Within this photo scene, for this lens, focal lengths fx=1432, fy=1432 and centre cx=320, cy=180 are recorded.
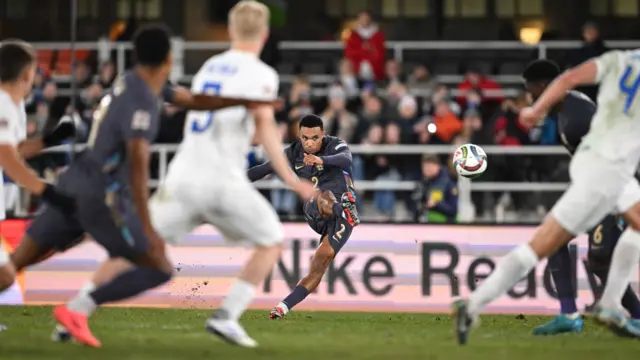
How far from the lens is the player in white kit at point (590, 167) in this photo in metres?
10.2

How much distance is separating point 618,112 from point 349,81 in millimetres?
11587

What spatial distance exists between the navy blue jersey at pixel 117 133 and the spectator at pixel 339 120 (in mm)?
11136

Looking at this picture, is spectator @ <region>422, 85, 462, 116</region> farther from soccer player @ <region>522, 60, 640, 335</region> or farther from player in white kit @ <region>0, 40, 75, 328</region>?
player in white kit @ <region>0, 40, 75, 328</region>

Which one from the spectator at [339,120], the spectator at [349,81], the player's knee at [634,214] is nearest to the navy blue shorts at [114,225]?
A: the player's knee at [634,214]

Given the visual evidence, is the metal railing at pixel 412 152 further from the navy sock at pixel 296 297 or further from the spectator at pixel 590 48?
the navy sock at pixel 296 297

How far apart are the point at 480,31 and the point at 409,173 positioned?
6731 millimetres

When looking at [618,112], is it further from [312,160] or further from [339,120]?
[339,120]

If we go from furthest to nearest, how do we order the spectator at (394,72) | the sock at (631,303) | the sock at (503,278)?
the spectator at (394,72) → the sock at (631,303) → the sock at (503,278)

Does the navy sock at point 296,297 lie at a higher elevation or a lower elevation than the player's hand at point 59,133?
lower

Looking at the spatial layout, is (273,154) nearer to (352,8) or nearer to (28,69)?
(28,69)

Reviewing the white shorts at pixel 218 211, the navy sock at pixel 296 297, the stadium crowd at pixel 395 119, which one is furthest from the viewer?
the stadium crowd at pixel 395 119

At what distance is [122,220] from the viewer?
9.39m

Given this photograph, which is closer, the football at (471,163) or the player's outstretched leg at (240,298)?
the player's outstretched leg at (240,298)

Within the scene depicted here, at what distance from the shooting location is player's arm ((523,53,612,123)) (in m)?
10.1
